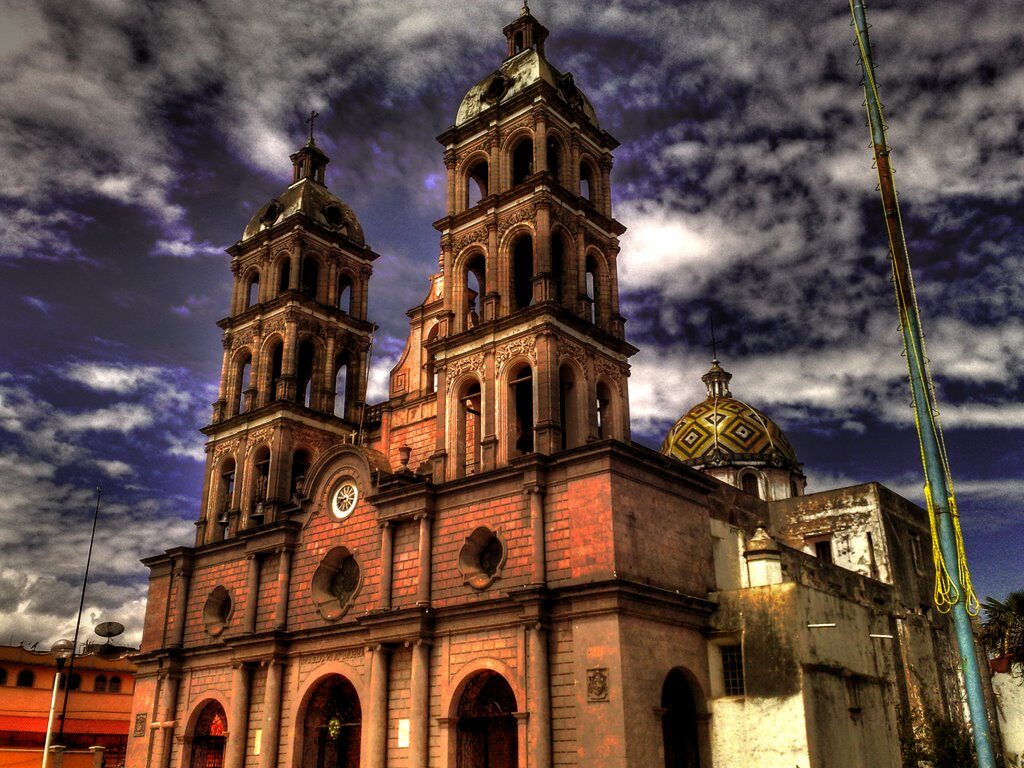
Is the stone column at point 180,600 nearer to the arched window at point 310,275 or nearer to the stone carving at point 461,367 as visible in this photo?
the arched window at point 310,275

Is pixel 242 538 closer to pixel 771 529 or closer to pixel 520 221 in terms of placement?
pixel 520 221

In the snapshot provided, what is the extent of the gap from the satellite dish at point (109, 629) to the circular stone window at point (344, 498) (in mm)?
7108

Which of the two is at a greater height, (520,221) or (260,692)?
(520,221)

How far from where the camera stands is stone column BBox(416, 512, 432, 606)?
92.7 feet

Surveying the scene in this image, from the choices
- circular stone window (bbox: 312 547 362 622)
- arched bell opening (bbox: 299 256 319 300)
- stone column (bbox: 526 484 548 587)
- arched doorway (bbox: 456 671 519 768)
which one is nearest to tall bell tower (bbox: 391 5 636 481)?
stone column (bbox: 526 484 548 587)

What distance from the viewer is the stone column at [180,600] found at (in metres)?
35.8

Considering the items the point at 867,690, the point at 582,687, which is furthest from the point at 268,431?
the point at 867,690

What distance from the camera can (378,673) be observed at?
2831cm

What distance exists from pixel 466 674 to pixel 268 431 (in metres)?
15.0

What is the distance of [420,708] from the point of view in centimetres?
2694

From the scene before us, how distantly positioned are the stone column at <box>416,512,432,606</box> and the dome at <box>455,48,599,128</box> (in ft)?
47.0

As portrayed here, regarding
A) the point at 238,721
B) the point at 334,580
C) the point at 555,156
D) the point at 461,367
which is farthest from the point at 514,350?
the point at 238,721

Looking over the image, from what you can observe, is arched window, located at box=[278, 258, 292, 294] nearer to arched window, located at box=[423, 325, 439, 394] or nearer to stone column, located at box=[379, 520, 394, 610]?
arched window, located at box=[423, 325, 439, 394]

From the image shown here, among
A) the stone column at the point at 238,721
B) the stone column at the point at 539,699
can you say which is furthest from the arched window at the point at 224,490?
the stone column at the point at 539,699
